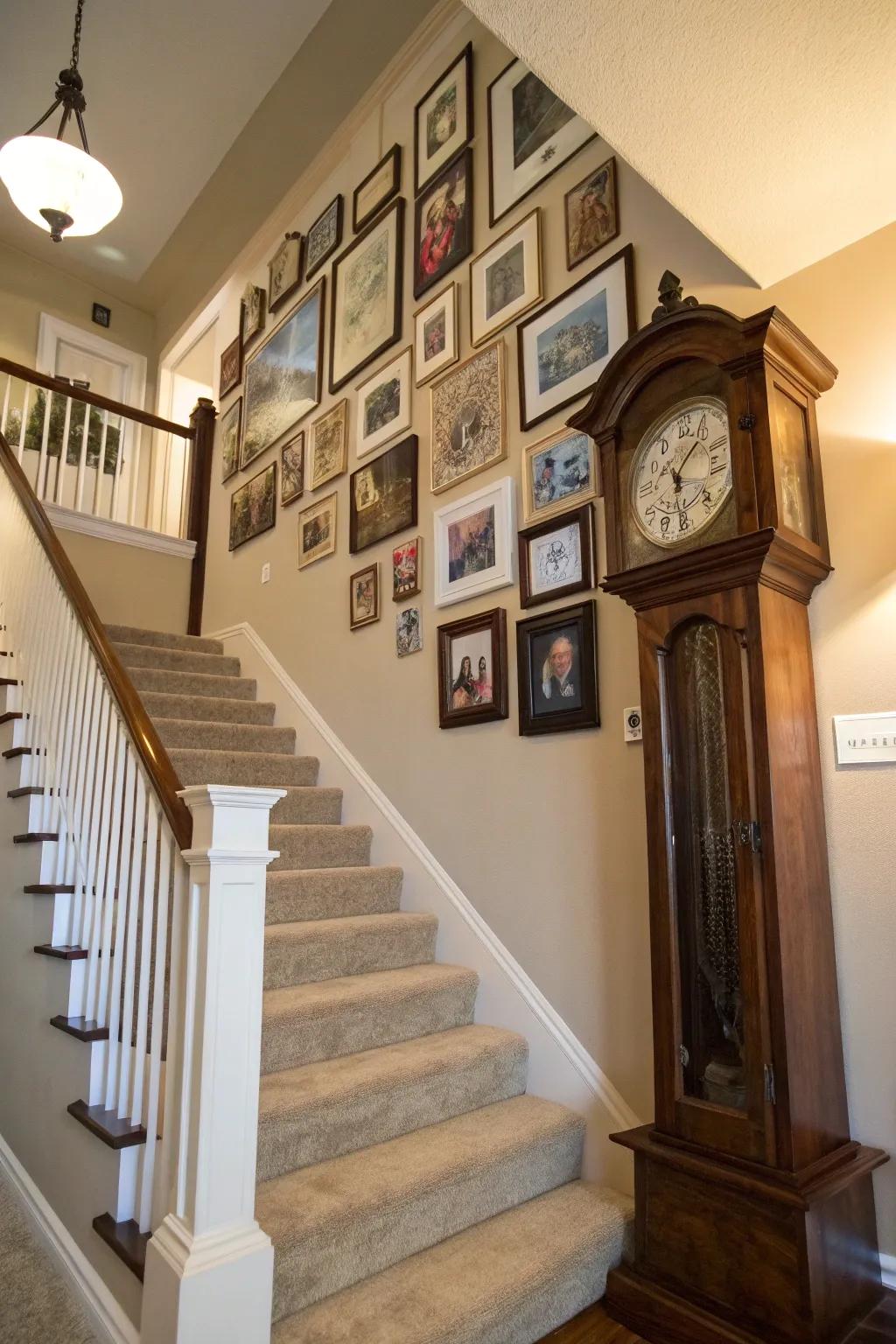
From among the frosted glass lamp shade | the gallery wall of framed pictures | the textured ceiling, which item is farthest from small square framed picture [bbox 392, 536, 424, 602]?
the frosted glass lamp shade

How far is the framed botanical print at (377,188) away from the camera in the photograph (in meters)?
3.82

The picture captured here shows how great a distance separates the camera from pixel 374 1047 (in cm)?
234

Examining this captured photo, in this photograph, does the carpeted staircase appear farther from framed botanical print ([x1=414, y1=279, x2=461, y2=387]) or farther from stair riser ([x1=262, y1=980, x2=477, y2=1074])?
framed botanical print ([x1=414, y1=279, x2=461, y2=387])

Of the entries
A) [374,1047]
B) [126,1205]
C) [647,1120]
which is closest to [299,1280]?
[126,1205]

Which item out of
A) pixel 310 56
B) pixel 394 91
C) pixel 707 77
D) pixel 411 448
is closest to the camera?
pixel 707 77

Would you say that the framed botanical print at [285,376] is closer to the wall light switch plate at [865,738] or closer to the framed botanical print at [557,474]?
the framed botanical print at [557,474]

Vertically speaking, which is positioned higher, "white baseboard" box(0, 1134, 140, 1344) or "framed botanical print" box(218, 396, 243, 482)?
"framed botanical print" box(218, 396, 243, 482)

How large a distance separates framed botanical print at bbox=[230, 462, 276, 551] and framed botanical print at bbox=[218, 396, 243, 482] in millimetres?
193

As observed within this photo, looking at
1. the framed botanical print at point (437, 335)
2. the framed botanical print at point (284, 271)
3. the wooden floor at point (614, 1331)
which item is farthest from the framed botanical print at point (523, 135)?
the wooden floor at point (614, 1331)

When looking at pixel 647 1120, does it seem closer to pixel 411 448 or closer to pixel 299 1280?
pixel 299 1280

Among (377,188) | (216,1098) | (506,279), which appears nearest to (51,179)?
(377,188)

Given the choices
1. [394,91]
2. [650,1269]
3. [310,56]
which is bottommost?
[650,1269]

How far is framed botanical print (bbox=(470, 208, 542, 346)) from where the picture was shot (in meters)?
2.90

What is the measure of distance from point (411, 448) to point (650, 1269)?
2835 millimetres
